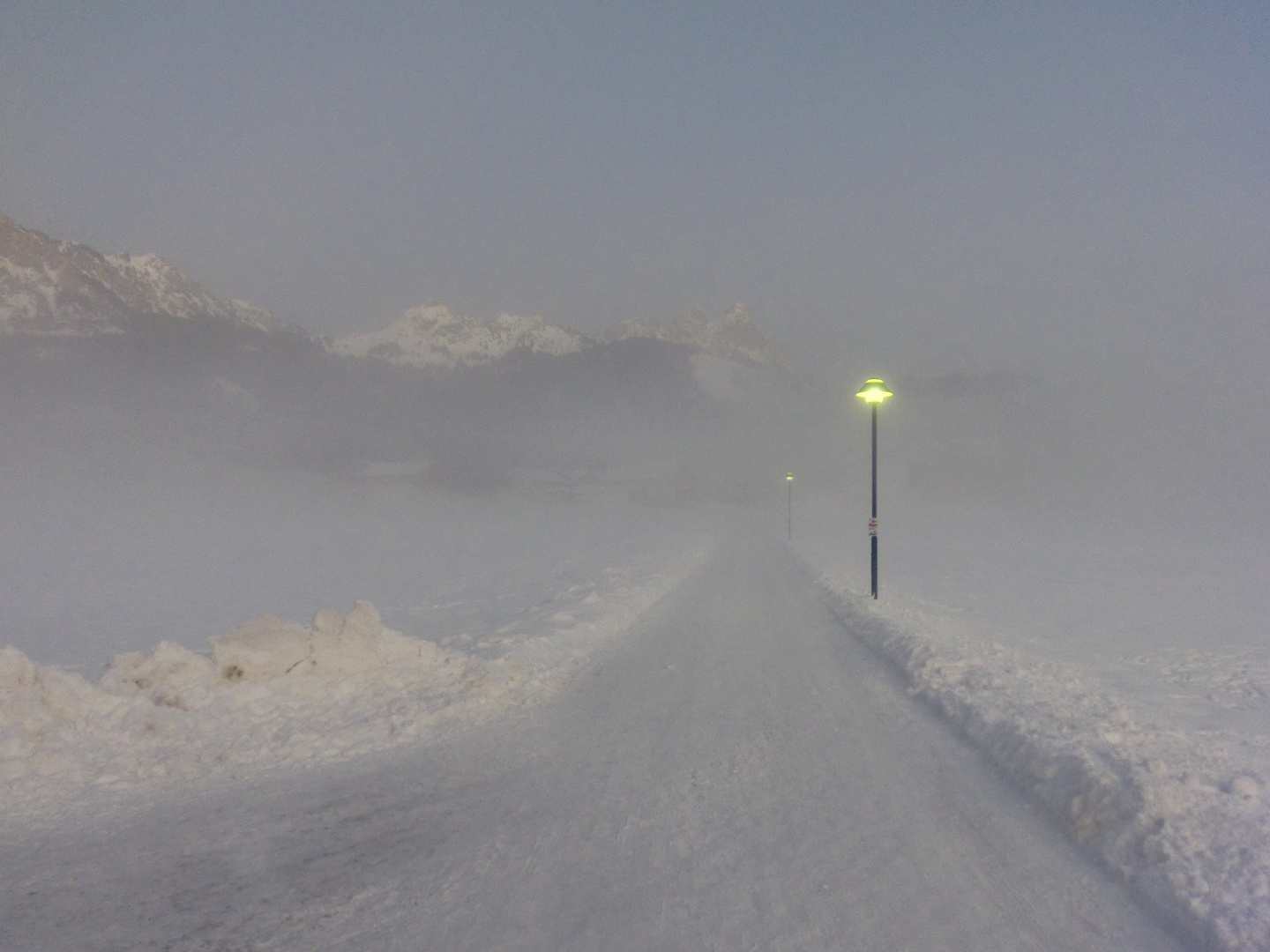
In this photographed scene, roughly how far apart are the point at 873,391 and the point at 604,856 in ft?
49.0

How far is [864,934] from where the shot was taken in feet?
12.6

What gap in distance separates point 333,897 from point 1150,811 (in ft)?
19.0

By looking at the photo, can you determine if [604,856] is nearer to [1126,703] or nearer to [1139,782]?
[1139,782]

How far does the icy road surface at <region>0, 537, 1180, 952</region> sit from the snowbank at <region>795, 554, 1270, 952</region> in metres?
0.31

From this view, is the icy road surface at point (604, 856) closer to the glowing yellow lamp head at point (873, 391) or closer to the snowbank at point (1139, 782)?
the snowbank at point (1139, 782)

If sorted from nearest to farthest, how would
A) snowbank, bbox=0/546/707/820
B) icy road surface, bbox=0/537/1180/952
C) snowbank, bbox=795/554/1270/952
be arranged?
icy road surface, bbox=0/537/1180/952
snowbank, bbox=795/554/1270/952
snowbank, bbox=0/546/707/820

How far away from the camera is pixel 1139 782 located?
5371 millimetres

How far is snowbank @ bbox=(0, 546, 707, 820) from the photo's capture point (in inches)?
259

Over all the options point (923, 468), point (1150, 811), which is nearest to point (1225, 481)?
point (923, 468)

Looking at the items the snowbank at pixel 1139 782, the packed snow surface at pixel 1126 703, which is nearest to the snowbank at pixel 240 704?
the snowbank at pixel 1139 782

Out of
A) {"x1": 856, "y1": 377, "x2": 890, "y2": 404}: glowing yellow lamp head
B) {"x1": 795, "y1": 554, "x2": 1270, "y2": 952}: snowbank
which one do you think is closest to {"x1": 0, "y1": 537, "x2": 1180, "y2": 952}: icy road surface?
{"x1": 795, "y1": 554, "x2": 1270, "y2": 952}: snowbank

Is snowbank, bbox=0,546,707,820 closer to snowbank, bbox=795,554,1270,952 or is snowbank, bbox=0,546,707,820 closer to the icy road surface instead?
the icy road surface

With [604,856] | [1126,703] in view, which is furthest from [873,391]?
[604,856]

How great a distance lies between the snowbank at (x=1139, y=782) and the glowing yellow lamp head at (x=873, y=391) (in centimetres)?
869
